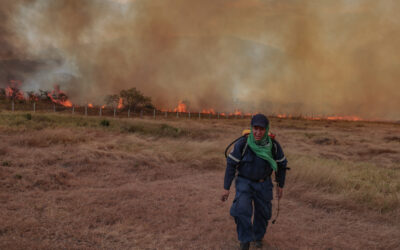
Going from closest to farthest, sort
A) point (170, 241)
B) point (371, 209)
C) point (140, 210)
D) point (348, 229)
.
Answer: point (170, 241) → point (348, 229) → point (140, 210) → point (371, 209)

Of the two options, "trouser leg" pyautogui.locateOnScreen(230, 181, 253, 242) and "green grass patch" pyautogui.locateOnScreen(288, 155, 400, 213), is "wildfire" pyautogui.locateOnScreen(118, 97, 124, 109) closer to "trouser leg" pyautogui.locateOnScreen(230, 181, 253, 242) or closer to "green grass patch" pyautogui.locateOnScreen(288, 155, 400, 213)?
"green grass patch" pyautogui.locateOnScreen(288, 155, 400, 213)

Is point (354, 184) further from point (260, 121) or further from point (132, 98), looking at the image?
point (132, 98)

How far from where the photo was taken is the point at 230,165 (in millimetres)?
3885

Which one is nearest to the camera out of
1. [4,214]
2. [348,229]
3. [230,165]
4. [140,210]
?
[230,165]

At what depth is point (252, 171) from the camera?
388 cm

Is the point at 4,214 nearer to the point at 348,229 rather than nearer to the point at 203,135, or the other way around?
the point at 348,229

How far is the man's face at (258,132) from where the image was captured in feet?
12.3

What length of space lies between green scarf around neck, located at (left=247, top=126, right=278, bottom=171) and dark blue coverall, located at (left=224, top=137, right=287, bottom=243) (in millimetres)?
83

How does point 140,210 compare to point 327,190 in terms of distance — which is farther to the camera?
point 327,190

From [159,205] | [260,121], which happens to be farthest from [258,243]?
[159,205]

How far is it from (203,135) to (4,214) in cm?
1783

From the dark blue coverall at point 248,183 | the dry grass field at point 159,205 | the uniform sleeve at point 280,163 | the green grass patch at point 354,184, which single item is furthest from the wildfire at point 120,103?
the uniform sleeve at point 280,163

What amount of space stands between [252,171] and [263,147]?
0.40 metres

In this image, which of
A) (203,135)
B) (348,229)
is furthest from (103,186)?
(203,135)
